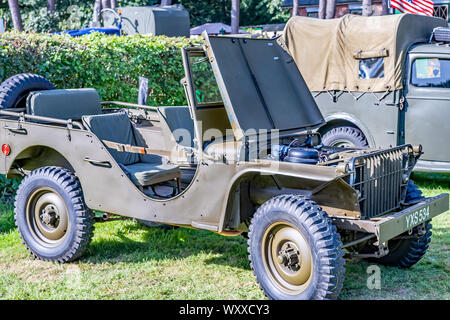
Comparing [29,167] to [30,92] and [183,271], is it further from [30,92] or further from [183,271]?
[183,271]

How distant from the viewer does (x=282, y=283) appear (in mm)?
Result: 4156

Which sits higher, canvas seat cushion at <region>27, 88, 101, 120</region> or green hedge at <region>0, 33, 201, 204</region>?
green hedge at <region>0, 33, 201, 204</region>

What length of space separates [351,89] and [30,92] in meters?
4.67

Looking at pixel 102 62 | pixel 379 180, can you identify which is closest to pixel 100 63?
pixel 102 62

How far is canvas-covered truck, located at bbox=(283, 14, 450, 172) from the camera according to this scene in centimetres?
769

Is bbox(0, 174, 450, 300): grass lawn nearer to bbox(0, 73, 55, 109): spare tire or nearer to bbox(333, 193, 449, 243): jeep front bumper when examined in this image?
bbox(333, 193, 449, 243): jeep front bumper

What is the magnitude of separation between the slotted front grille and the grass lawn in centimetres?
66

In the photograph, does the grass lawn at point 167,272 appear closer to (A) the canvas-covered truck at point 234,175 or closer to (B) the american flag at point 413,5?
(A) the canvas-covered truck at point 234,175

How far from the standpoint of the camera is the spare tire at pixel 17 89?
542cm

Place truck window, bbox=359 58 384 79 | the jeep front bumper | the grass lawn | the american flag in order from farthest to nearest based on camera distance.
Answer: the american flag → truck window, bbox=359 58 384 79 → the grass lawn → the jeep front bumper

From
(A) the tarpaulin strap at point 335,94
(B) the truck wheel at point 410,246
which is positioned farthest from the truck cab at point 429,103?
(B) the truck wheel at point 410,246

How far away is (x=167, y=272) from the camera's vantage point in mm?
4945

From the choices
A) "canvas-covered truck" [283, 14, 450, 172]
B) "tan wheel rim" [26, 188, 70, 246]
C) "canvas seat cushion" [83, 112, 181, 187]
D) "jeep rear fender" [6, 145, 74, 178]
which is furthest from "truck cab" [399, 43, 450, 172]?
"tan wheel rim" [26, 188, 70, 246]
